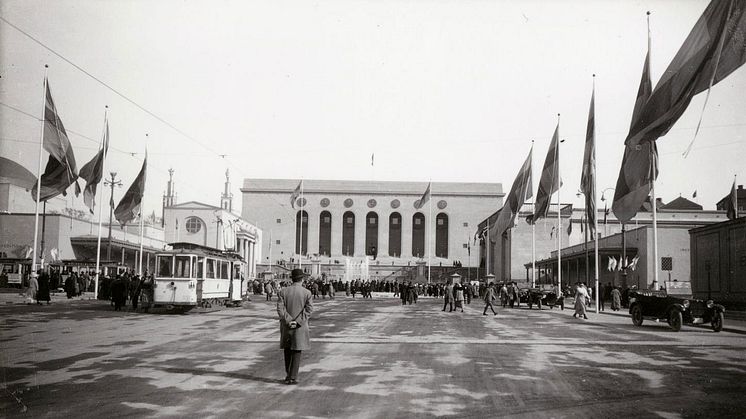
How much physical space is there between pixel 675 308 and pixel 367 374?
14.1 m

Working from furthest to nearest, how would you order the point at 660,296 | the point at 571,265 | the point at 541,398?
the point at 571,265, the point at 660,296, the point at 541,398

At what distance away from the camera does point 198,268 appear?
24188mm

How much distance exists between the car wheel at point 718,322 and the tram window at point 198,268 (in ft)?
58.8

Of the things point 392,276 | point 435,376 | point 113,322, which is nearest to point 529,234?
point 392,276

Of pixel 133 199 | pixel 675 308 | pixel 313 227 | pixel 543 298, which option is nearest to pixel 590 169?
pixel 675 308

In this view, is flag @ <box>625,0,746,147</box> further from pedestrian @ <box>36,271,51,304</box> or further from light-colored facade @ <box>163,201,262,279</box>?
light-colored facade @ <box>163,201,262,279</box>

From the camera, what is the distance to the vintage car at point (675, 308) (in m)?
19.8

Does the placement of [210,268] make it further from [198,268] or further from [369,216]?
[369,216]

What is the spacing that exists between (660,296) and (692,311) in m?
1.53

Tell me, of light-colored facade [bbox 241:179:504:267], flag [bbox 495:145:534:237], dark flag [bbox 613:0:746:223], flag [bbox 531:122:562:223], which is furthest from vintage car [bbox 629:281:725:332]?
light-colored facade [bbox 241:179:504:267]

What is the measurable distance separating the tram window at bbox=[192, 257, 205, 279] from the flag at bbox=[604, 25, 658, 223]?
15.1 meters

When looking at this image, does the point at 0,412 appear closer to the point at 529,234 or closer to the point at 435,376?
the point at 435,376

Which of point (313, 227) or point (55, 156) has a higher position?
point (313, 227)

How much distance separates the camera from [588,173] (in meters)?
26.6
